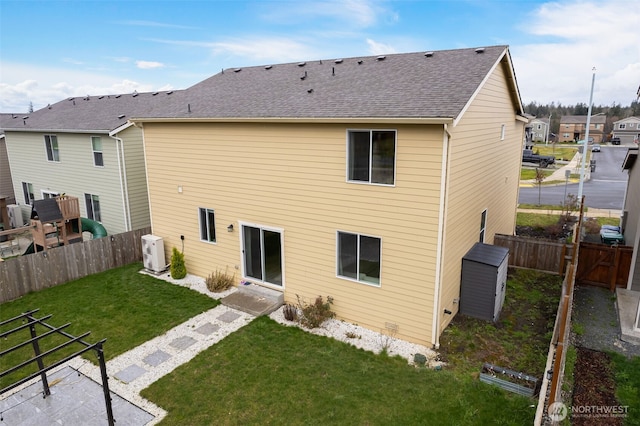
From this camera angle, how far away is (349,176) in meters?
9.11

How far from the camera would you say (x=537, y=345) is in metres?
8.77

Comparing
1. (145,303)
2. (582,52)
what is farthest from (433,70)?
(582,52)

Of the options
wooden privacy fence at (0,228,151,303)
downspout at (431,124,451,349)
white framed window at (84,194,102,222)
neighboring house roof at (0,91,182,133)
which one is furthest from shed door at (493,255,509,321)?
white framed window at (84,194,102,222)

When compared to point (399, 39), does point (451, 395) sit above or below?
below

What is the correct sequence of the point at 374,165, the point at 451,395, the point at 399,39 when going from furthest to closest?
the point at 399,39 → the point at 374,165 → the point at 451,395

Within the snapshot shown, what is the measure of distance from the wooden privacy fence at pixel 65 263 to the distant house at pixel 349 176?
207 cm

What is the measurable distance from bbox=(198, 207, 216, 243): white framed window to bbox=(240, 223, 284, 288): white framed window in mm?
1391

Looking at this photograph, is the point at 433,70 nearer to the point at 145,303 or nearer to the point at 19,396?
the point at 145,303

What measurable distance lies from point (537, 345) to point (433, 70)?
7.20m

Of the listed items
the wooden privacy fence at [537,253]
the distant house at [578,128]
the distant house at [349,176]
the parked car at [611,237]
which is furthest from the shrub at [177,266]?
the distant house at [578,128]

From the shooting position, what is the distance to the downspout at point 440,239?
7.85m

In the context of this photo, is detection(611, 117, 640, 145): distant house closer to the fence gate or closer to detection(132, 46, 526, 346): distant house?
the fence gate

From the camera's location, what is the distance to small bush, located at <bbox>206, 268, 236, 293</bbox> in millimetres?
11711

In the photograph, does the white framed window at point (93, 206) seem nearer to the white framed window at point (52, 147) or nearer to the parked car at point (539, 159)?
the white framed window at point (52, 147)
